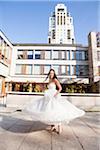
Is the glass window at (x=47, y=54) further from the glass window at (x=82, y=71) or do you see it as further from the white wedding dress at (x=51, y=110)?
the white wedding dress at (x=51, y=110)

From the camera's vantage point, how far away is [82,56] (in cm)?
3534

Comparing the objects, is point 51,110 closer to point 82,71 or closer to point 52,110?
point 52,110

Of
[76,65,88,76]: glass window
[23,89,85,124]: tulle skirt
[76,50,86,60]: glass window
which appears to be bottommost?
[23,89,85,124]: tulle skirt

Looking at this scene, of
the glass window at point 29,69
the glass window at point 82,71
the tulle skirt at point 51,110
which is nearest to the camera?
the tulle skirt at point 51,110

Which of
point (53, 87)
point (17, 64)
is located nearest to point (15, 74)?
point (17, 64)

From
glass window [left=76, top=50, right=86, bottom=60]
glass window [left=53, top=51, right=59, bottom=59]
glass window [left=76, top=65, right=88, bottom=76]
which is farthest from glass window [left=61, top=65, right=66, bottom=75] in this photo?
glass window [left=76, top=50, right=86, bottom=60]

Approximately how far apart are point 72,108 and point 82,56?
32.2m

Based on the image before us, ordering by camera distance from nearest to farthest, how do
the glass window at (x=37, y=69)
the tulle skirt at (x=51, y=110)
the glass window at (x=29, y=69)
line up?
the tulle skirt at (x=51, y=110)
the glass window at (x=37, y=69)
the glass window at (x=29, y=69)

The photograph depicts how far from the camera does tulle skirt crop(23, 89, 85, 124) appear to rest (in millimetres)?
3608

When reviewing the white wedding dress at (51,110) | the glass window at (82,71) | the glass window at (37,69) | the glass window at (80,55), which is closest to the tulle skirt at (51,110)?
the white wedding dress at (51,110)

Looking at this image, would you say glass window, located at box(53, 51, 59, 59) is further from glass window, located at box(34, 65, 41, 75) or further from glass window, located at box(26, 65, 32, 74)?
glass window, located at box(26, 65, 32, 74)

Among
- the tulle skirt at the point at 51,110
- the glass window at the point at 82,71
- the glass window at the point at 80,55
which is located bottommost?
the tulle skirt at the point at 51,110

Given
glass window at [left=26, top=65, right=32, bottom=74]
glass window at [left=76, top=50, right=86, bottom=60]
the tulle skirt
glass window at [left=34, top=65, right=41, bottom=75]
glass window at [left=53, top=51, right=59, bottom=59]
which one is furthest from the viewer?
glass window at [left=53, top=51, right=59, bottom=59]

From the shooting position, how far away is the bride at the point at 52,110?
3616mm
